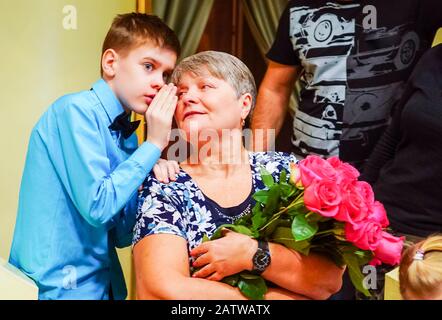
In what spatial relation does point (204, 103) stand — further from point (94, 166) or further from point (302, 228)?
point (302, 228)

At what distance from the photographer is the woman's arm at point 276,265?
1396mm

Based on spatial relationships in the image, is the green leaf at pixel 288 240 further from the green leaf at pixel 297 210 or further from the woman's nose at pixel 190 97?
the woman's nose at pixel 190 97

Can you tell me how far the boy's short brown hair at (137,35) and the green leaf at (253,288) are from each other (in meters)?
0.59

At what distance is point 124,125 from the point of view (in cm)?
161

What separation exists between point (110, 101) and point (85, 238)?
324 mm

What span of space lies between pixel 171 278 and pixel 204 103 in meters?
0.44

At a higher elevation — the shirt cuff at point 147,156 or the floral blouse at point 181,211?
the shirt cuff at point 147,156

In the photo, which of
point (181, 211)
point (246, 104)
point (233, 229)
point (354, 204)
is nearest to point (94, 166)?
point (181, 211)

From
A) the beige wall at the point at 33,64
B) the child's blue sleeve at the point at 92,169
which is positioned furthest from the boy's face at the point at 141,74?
the beige wall at the point at 33,64

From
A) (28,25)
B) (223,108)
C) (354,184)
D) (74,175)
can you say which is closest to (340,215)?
(354,184)
